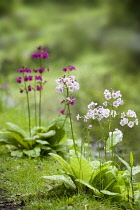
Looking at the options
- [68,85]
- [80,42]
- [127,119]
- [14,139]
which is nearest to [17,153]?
[14,139]

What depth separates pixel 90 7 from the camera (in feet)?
43.6

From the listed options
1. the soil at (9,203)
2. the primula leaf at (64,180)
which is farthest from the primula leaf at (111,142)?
the soil at (9,203)

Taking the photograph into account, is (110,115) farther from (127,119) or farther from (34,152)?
(34,152)

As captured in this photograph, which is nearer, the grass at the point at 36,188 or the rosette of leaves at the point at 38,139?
the grass at the point at 36,188

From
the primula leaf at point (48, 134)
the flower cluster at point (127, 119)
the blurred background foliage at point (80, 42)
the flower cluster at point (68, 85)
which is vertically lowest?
the flower cluster at point (127, 119)

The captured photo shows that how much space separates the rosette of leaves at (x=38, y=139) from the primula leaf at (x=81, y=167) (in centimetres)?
63

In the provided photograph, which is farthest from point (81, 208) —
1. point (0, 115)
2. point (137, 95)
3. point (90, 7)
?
point (90, 7)

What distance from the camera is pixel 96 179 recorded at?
2.10m

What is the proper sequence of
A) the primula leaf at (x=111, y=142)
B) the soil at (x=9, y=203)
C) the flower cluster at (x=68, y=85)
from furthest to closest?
the primula leaf at (x=111, y=142), the flower cluster at (x=68, y=85), the soil at (x=9, y=203)

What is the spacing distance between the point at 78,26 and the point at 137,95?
678 cm

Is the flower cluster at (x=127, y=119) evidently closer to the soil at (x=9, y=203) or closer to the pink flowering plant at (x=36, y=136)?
the soil at (x=9, y=203)

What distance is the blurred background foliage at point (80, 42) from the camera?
21.0 feet

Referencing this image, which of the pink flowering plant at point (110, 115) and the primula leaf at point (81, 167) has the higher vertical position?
the pink flowering plant at point (110, 115)

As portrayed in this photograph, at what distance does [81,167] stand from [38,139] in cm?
81
